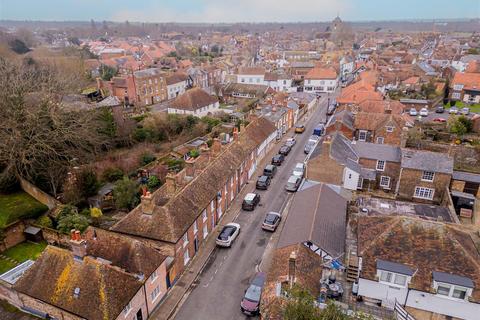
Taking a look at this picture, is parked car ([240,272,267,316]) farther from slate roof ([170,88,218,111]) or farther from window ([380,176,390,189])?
slate roof ([170,88,218,111])

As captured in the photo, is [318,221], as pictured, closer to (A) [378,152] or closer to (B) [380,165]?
(B) [380,165]

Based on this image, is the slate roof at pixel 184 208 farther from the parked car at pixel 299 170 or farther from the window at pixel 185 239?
the parked car at pixel 299 170

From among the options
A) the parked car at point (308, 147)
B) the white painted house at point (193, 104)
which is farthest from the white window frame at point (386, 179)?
the white painted house at point (193, 104)

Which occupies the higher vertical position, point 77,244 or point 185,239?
point 77,244

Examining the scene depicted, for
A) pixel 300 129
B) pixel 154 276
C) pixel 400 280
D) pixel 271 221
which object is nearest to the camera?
pixel 400 280

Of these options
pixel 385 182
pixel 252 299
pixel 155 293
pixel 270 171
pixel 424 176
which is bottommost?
pixel 252 299

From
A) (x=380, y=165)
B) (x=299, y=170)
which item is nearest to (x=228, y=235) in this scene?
(x=299, y=170)
